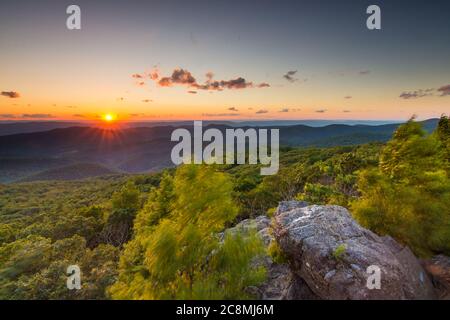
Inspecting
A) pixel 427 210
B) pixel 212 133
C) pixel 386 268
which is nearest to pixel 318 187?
pixel 427 210

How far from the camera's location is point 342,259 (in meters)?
13.7

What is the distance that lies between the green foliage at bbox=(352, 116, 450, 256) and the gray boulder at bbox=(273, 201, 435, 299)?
4.01 meters

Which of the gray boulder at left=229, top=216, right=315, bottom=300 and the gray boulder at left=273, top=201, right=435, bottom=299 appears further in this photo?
the gray boulder at left=229, top=216, right=315, bottom=300

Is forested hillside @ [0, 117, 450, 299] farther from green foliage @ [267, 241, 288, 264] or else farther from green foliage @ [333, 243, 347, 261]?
green foliage @ [333, 243, 347, 261]

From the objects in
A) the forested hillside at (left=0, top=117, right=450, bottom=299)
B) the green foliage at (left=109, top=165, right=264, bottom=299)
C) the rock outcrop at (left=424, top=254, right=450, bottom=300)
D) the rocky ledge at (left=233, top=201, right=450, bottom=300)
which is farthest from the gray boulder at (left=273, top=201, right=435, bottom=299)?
the green foliage at (left=109, top=165, right=264, bottom=299)

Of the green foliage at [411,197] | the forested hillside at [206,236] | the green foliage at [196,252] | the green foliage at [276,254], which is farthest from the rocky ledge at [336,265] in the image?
the green foliage at [411,197]

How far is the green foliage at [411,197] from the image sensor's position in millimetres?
21078

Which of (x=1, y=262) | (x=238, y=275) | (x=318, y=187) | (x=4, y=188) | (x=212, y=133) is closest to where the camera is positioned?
(x=238, y=275)

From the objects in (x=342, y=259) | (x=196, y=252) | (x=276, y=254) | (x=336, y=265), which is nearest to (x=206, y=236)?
(x=196, y=252)

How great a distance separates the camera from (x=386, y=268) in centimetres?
1359

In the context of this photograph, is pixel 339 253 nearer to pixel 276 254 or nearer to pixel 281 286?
pixel 281 286

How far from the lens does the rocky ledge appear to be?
13.1 m
